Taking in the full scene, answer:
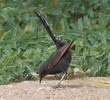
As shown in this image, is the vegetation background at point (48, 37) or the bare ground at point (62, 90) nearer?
the bare ground at point (62, 90)

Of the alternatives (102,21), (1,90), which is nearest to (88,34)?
(102,21)

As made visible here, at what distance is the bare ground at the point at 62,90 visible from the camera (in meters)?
5.08

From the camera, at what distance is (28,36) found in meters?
7.82

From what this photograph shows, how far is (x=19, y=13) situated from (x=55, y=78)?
8.05ft

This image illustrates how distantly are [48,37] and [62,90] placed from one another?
237 cm

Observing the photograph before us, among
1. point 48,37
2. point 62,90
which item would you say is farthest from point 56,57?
point 48,37

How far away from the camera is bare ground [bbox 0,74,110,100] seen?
200 inches

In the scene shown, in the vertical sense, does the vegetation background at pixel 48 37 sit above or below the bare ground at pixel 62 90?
above

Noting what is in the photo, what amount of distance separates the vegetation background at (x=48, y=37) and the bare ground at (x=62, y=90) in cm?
38

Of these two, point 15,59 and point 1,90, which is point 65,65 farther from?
point 15,59

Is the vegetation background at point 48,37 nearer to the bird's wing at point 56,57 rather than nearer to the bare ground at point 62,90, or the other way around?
the bare ground at point 62,90

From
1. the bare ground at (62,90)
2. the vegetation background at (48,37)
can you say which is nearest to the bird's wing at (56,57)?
the bare ground at (62,90)

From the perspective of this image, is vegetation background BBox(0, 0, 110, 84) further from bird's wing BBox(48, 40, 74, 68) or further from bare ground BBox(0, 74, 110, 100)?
bird's wing BBox(48, 40, 74, 68)

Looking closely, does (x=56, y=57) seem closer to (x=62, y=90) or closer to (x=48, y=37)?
(x=62, y=90)
